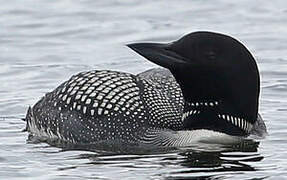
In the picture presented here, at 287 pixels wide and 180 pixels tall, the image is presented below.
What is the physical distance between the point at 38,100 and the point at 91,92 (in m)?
Result: 1.45

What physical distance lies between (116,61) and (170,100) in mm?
3528

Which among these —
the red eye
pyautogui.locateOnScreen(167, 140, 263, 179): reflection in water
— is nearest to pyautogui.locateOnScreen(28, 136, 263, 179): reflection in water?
pyautogui.locateOnScreen(167, 140, 263, 179): reflection in water

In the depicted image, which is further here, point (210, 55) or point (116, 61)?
point (116, 61)

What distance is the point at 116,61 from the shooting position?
542 inches

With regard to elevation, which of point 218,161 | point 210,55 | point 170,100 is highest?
point 210,55

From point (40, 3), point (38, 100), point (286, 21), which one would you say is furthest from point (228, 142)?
point (40, 3)

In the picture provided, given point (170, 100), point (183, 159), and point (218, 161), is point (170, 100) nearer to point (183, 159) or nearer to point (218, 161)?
point (183, 159)

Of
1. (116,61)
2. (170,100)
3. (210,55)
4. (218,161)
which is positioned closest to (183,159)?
(218,161)

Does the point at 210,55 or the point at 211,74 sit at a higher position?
the point at 210,55

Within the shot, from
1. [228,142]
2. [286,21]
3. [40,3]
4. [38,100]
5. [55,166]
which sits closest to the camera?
[55,166]

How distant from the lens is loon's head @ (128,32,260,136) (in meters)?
9.80

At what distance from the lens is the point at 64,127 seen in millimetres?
10445

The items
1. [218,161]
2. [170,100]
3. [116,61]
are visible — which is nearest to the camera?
[218,161]

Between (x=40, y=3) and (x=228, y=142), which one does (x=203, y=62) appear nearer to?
(x=228, y=142)
